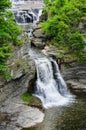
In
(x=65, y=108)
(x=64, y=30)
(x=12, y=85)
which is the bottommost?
(x=65, y=108)

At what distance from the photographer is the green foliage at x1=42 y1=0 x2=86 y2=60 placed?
1748 inches

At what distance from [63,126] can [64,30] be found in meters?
16.8

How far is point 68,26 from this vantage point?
46250 mm

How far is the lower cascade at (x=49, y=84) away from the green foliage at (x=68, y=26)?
3.58 m

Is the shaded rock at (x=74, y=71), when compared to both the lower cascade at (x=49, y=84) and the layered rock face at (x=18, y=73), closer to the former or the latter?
the lower cascade at (x=49, y=84)

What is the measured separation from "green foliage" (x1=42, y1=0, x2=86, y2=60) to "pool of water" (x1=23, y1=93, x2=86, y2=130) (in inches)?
339

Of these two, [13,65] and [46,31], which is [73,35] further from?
[13,65]

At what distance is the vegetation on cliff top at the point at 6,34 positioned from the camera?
33.3 metres

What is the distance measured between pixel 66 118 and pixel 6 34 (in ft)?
32.7

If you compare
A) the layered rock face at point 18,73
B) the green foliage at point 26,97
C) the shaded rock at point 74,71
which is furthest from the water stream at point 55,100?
the layered rock face at point 18,73

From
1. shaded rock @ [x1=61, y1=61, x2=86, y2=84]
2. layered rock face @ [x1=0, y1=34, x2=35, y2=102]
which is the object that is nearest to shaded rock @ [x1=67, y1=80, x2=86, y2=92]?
shaded rock @ [x1=61, y1=61, x2=86, y2=84]

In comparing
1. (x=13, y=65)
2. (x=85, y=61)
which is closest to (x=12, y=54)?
(x=13, y=65)

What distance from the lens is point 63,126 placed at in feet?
106

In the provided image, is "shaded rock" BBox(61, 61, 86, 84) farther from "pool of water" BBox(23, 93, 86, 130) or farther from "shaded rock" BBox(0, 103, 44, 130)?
"shaded rock" BBox(0, 103, 44, 130)
